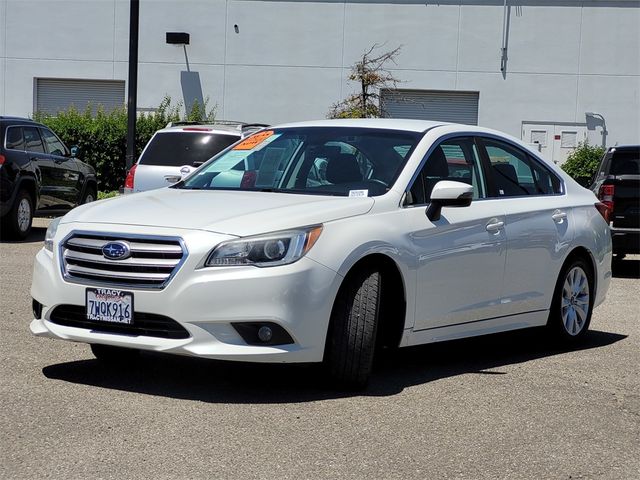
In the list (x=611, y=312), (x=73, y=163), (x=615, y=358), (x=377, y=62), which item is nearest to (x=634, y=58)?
(x=377, y=62)

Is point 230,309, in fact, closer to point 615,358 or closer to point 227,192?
point 227,192

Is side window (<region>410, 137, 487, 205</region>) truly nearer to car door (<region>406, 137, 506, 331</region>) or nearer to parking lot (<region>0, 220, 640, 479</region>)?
car door (<region>406, 137, 506, 331</region>)

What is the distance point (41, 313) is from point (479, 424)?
8.45ft

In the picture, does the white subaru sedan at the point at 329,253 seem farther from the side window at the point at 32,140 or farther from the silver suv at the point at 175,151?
the side window at the point at 32,140

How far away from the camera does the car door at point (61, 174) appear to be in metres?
17.1

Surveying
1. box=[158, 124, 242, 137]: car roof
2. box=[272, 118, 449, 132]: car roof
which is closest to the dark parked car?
box=[158, 124, 242, 137]: car roof

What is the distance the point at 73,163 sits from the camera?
1809cm

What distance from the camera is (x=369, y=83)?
2720 cm

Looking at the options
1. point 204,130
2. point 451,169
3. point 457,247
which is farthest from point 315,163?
point 204,130

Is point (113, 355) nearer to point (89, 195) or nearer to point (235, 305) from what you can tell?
point (235, 305)

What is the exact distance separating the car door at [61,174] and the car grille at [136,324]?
10897 mm

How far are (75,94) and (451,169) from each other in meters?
23.9

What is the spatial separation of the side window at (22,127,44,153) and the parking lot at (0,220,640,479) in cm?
855

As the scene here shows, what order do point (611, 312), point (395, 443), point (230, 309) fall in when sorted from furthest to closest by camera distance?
point (611, 312), point (230, 309), point (395, 443)
